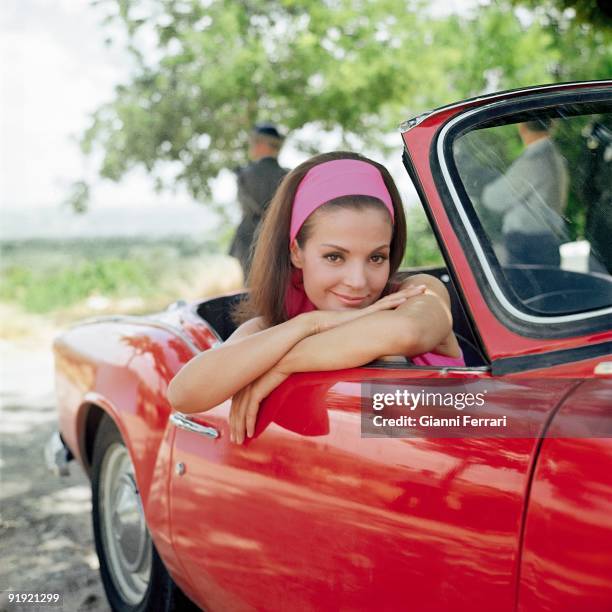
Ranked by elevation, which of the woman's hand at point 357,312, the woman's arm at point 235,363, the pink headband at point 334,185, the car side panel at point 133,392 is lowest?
the car side panel at point 133,392

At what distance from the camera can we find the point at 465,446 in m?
1.70

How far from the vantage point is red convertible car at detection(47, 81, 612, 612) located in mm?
1570

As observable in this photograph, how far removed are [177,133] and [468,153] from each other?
51.4 ft

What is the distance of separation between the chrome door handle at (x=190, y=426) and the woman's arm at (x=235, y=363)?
4.6 inches

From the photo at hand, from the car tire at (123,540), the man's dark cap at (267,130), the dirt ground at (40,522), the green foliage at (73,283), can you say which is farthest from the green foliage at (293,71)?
the car tire at (123,540)

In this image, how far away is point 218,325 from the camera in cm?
336

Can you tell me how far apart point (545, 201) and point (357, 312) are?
62cm

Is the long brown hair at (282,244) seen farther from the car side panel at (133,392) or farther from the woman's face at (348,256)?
the car side panel at (133,392)

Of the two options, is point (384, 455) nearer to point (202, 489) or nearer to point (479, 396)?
point (479, 396)

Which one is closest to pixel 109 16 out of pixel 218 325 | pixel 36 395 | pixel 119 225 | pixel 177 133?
pixel 177 133

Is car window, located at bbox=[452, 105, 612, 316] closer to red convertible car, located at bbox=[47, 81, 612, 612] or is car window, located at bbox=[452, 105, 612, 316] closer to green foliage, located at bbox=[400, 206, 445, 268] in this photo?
red convertible car, located at bbox=[47, 81, 612, 612]

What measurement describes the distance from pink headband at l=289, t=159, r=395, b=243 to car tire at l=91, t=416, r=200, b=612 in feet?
4.16

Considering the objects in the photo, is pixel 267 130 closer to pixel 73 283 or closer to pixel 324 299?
pixel 324 299

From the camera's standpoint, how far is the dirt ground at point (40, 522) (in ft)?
11.9
